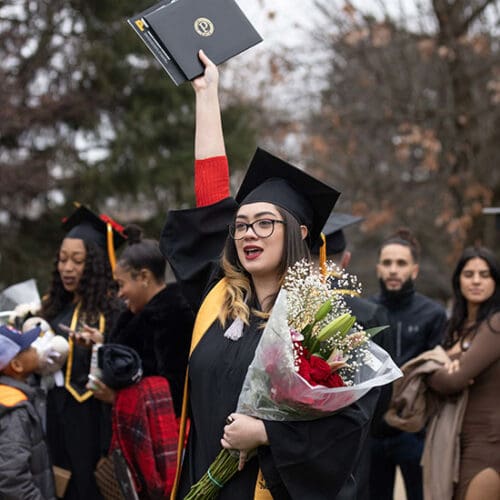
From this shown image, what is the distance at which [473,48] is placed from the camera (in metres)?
14.0

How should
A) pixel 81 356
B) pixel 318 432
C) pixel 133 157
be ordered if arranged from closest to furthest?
pixel 318 432, pixel 81 356, pixel 133 157

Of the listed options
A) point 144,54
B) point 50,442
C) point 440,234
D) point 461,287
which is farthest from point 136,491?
point 440,234

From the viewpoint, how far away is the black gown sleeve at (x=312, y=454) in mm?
2945

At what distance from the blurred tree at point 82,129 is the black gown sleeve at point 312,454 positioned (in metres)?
9.12

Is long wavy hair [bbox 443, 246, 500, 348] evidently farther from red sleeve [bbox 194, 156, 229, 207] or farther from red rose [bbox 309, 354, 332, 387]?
red rose [bbox 309, 354, 332, 387]

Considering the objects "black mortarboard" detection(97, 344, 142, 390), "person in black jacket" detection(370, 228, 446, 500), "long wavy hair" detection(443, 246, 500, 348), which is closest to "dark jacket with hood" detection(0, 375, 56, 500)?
"black mortarboard" detection(97, 344, 142, 390)

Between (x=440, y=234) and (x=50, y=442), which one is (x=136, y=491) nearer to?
(x=50, y=442)

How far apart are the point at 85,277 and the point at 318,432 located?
3.11 meters

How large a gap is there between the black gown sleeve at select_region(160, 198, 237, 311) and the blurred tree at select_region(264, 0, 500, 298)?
33.8 feet

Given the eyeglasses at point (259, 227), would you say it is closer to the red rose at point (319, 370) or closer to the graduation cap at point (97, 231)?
the red rose at point (319, 370)

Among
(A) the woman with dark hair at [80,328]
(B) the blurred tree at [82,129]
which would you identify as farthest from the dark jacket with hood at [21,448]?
(B) the blurred tree at [82,129]

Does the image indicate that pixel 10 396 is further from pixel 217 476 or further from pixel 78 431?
pixel 217 476

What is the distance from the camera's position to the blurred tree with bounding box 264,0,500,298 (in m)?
14.1

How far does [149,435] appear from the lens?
4672 millimetres
